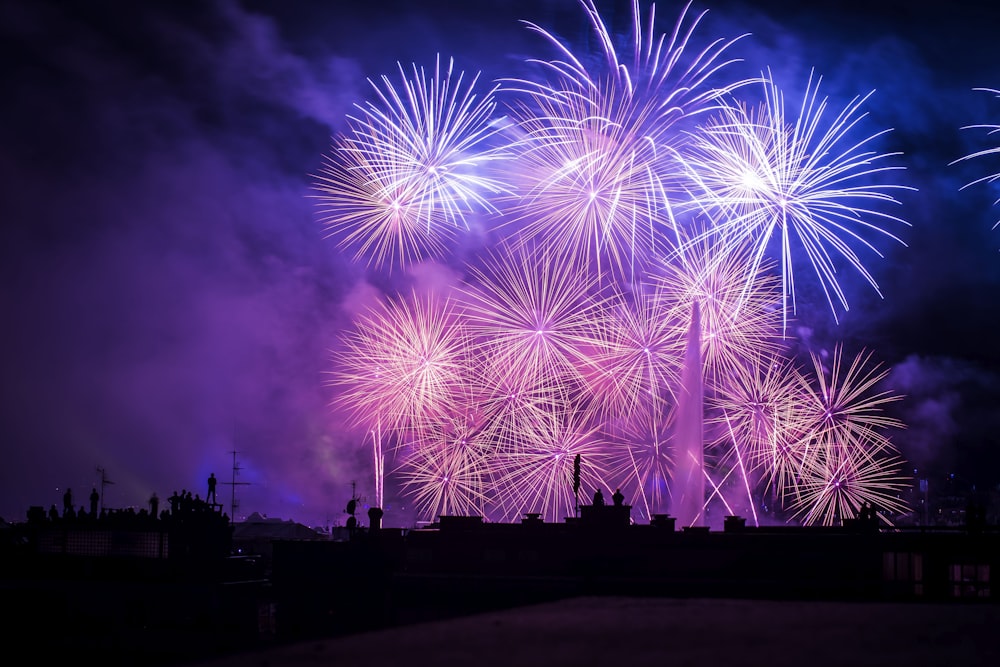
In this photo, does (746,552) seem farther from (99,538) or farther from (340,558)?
(99,538)

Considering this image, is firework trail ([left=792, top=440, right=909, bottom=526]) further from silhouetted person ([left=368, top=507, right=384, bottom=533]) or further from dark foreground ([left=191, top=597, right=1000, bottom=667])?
dark foreground ([left=191, top=597, right=1000, bottom=667])

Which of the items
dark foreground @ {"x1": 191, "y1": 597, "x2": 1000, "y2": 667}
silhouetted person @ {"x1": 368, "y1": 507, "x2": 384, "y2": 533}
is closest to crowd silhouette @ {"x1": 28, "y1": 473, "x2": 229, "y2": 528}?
silhouetted person @ {"x1": 368, "y1": 507, "x2": 384, "y2": 533}

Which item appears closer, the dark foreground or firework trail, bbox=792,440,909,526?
the dark foreground

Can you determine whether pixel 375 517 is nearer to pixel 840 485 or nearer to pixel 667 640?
pixel 840 485

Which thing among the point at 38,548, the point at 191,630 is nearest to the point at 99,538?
the point at 38,548

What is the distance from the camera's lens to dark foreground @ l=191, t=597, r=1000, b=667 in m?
12.9

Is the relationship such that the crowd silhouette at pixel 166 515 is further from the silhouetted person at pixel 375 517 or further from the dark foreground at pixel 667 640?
the dark foreground at pixel 667 640

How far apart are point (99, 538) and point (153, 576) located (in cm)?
605

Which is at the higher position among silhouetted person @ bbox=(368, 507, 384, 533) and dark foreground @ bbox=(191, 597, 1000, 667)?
dark foreground @ bbox=(191, 597, 1000, 667)

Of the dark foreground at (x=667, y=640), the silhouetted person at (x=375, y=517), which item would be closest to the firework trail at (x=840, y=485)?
the silhouetted person at (x=375, y=517)

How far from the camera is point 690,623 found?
16.6m

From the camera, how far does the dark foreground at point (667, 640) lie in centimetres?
1290

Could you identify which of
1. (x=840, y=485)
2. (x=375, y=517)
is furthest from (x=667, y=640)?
(x=840, y=485)

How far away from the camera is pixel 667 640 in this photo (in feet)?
47.6
